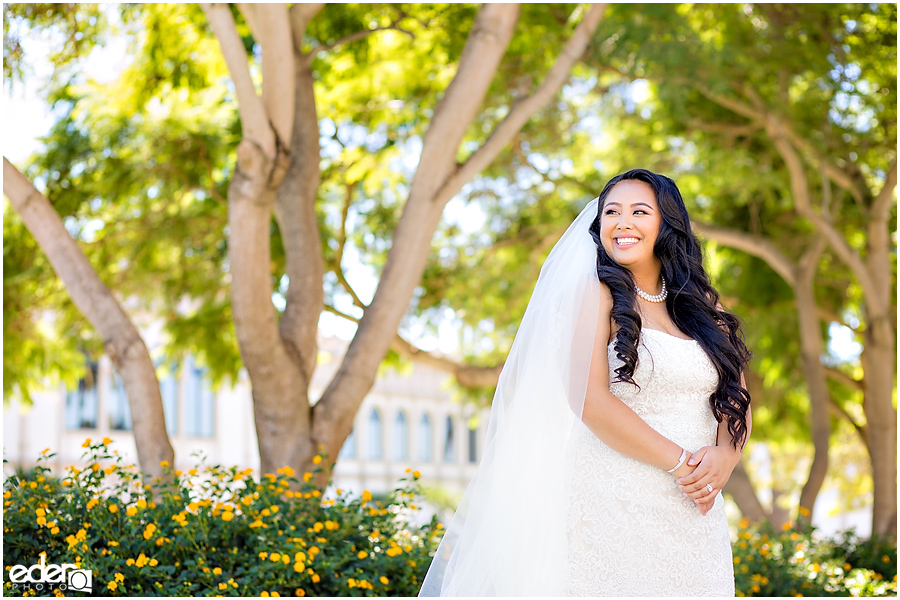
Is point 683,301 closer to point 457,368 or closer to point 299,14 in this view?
point 299,14

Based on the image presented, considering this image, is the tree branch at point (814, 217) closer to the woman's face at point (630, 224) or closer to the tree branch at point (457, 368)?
the tree branch at point (457, 368)

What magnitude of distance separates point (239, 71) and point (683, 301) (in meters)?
3.66

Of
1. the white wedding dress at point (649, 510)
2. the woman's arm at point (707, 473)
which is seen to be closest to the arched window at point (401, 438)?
the white wedding dress at point (649, 510)

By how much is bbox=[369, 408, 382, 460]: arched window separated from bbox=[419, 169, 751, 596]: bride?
4606 centimetres

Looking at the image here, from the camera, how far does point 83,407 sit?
1174 inches

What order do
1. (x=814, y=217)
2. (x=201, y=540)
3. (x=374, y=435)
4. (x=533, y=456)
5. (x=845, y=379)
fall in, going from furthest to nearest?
(x=374, y=435), (x=845, y=379), (x=814, y=217), (x=201, y=540), (x=533, y=456)

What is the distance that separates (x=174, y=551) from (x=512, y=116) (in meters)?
4.10

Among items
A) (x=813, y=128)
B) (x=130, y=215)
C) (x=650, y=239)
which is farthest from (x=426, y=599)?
(x=813, y=128)

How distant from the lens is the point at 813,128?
33.8ft

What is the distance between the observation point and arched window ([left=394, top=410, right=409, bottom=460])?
170 ft

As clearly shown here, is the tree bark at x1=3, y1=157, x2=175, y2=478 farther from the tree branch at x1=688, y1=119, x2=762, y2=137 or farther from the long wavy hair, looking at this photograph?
the tree branch at x1=688, y1=119, x2=762, y2=137

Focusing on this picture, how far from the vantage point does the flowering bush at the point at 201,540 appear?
4602mm

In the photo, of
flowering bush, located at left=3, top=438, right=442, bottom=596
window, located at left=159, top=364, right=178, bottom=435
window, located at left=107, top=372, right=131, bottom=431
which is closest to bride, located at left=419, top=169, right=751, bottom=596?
flowering bush, located at left=3, top=438, right=442, bottom=596

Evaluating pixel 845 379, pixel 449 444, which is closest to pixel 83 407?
pixel 845 379
